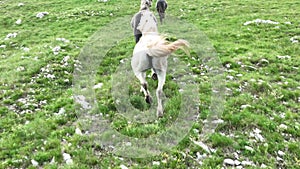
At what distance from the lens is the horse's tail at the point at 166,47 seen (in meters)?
8.68

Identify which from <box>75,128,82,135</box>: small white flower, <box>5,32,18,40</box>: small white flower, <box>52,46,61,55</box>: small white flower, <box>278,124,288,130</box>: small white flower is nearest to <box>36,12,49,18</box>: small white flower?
<box>5,32,18,40</box>: small white flower

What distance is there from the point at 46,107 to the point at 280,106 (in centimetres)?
879

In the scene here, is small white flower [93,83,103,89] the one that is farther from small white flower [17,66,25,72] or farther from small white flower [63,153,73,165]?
small white flower [63,153,73,165]

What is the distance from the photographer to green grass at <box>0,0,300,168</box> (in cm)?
819

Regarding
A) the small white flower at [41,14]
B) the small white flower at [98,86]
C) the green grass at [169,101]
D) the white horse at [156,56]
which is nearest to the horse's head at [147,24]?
the white horse at [156,56]

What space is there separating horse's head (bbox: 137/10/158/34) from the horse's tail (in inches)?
105

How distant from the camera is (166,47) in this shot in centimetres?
888

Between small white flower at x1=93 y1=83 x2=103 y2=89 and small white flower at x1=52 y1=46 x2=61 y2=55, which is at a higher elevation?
small white flower at x1=52 y1=46 x2=61 y2=55

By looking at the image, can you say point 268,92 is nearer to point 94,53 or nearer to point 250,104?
point 250,104

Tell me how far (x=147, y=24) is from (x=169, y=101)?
11.0 ft

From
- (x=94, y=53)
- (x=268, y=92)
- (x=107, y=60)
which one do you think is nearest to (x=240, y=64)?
(x=268, y=92)

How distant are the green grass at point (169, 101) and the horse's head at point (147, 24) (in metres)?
2.23

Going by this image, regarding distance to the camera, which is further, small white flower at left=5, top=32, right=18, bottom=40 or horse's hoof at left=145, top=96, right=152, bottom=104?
small white flower at left=5, top=32, right=18, bottom=40

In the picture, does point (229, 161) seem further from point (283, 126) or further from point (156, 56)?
point (156, 56)
